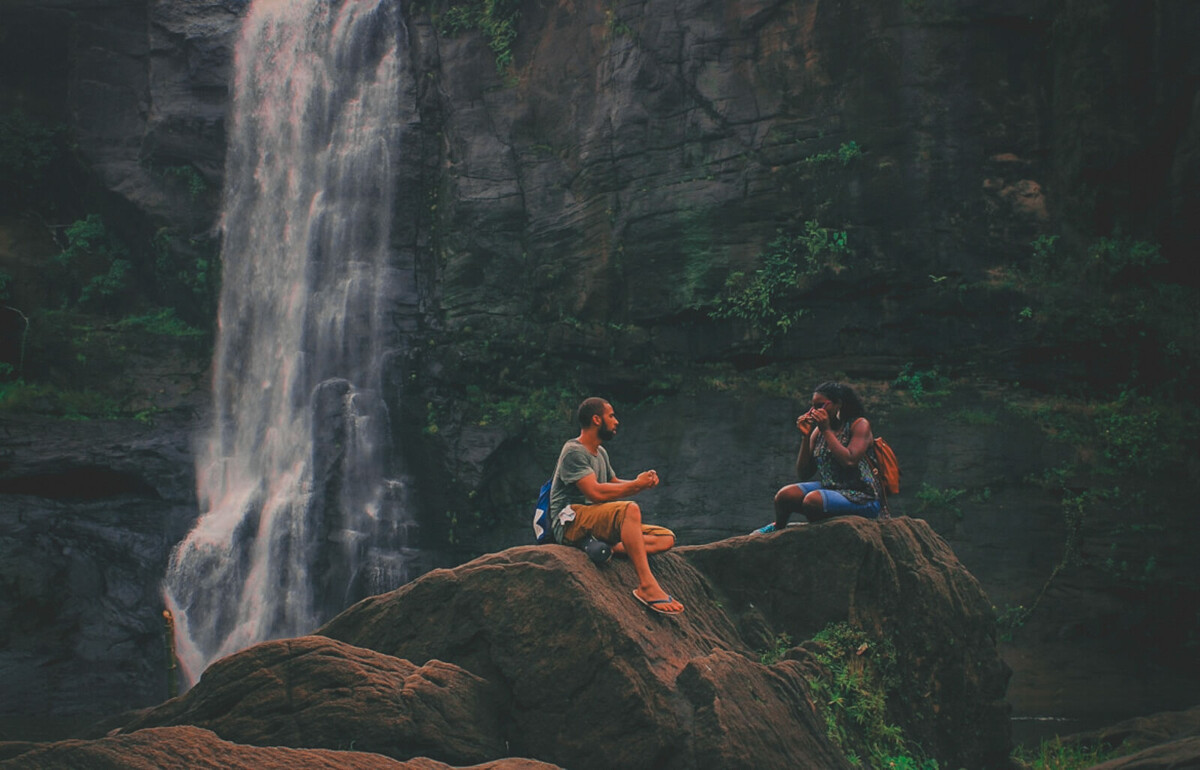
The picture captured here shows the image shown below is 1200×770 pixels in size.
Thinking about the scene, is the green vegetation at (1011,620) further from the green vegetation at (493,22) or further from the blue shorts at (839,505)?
the green vegetation at (493,22)

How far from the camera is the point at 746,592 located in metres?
7.20

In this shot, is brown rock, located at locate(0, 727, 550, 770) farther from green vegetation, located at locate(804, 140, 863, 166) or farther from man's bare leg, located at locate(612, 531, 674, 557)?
green vegetation, located at locate(804, 140, 863, 166)

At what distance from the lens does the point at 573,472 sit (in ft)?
20.2

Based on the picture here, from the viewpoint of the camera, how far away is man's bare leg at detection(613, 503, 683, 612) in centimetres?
601

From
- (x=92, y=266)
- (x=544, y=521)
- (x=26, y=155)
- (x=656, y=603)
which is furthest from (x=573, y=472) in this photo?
(x=26, y=155)

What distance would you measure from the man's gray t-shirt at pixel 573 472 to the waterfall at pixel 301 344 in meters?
9.93

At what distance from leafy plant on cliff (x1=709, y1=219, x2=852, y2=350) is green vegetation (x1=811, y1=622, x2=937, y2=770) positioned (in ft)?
27.0

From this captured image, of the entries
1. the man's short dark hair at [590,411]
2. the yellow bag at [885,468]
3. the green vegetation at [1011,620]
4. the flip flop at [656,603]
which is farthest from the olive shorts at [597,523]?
the green vegetation at [1011,620]

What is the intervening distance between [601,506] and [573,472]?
0.27 m

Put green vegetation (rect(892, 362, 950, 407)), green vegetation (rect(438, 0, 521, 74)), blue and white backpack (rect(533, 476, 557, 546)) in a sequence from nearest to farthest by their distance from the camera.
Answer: blue and white backpack (rect(533, 476, 557, 546)) → green vegetation (rect(892, 362, 950, 407)) → green vegetation (rect(438, 0, 521, 74))

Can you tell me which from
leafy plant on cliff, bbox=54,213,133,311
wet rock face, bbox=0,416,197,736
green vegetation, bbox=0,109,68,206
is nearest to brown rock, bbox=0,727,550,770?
wet rock face, bbox=0,416,197,736

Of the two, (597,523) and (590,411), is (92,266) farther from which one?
(597,523)

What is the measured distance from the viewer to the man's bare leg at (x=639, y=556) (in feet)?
19.7

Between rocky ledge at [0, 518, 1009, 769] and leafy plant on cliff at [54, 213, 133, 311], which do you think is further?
leafy plant on cliff at [54, 213, 133, 311]
